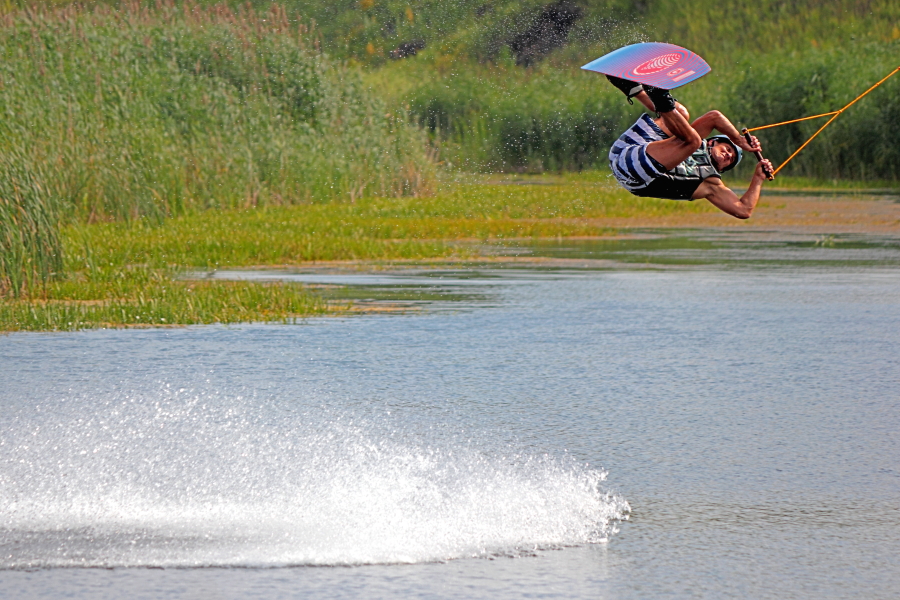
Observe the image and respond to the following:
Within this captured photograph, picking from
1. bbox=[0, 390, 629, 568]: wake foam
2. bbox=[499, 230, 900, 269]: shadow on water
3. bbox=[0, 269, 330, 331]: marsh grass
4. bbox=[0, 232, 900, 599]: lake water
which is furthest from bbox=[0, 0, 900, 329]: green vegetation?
bbox=[0, 390, 629, 568]: wake foam

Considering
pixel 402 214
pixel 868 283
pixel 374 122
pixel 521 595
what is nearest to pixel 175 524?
pixel 521 595

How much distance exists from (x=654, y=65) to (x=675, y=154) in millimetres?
473

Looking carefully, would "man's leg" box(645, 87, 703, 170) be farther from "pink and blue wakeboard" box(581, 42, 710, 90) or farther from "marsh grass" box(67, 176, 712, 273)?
"marsh grass" box(67, 176, 712, 273)

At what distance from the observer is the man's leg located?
5.96 meters

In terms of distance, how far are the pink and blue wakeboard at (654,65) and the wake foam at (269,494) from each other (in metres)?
1.99

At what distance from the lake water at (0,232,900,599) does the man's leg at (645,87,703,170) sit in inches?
62.0

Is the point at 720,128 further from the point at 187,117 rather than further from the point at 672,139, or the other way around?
the point at 187,117

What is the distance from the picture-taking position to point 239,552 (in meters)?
6.59

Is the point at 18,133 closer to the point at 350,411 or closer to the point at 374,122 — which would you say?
the point at 350,411

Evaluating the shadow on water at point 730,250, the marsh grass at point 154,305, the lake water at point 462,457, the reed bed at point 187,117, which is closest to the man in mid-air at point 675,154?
the lake water at point 462,457

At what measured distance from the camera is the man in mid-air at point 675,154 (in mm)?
6020

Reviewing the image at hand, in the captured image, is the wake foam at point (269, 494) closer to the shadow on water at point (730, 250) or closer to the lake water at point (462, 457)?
the lake water at point (462, 457)

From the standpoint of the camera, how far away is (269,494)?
7.64m

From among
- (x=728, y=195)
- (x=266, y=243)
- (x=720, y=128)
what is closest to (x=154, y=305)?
(x=266, y=243)
